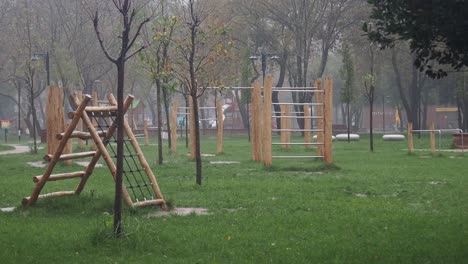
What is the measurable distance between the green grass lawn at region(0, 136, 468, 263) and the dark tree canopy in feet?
6.59

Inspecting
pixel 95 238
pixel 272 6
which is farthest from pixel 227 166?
pixel 272 6

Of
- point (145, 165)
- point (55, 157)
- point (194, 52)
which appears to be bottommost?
point (145, 165)

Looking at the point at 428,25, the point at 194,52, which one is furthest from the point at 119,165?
the point at 194,52

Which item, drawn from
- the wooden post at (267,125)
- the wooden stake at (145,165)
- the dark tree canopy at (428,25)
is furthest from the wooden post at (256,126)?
the dark tree canopy at (428,25)

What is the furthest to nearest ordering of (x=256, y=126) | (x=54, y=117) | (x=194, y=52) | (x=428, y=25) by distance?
(x=256, y=126) → (x=54, y=117) → (x=194, y=52) → (x=428, y=25)

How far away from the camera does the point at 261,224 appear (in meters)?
9.25

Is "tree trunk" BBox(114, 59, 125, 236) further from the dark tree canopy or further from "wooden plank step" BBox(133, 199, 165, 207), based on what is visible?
the dark tree canopy

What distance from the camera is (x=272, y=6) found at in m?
46.4

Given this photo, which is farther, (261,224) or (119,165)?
(261,224)

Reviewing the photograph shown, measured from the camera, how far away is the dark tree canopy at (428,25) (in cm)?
655

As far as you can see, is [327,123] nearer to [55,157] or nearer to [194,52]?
[194,52]

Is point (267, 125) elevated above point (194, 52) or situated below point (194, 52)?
below

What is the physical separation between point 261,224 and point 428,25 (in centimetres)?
365

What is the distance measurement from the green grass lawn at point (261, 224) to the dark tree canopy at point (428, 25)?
6.59 feet
